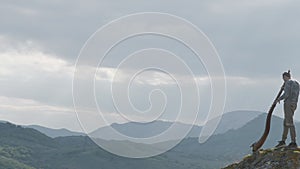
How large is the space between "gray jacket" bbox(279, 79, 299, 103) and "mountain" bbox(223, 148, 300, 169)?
2.49 meters

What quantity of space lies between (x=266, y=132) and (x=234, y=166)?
100 inches

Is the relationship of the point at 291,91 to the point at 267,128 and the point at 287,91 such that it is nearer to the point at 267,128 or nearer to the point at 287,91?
the point at 287,91

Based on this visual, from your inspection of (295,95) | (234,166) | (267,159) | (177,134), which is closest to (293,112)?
(295,95)

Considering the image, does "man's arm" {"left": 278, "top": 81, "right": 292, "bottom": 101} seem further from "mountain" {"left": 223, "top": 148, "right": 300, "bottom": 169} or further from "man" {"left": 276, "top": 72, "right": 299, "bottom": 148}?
"mountain" {"left": 223, "top": 148, "right": 300, "bottom": 169}

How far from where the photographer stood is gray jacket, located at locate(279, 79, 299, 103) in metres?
23.9

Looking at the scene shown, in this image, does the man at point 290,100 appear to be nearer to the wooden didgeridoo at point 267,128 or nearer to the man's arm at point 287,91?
the man's arm at point 287,91

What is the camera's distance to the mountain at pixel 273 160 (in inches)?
899

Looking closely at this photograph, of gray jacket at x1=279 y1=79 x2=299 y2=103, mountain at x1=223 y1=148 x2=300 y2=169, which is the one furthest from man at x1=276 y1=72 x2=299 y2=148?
mountain at x1=223 y1=148 x2=300 y2=169

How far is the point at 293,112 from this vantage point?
2447 centimetres

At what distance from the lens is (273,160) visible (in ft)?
77.8

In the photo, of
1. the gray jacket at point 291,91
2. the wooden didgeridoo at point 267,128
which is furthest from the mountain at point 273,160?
the gray jacket at point 291,91

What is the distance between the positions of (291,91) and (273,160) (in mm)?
3430

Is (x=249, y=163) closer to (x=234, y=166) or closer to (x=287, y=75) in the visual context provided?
(x=234, y=166)

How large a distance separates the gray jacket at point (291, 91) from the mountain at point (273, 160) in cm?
249
